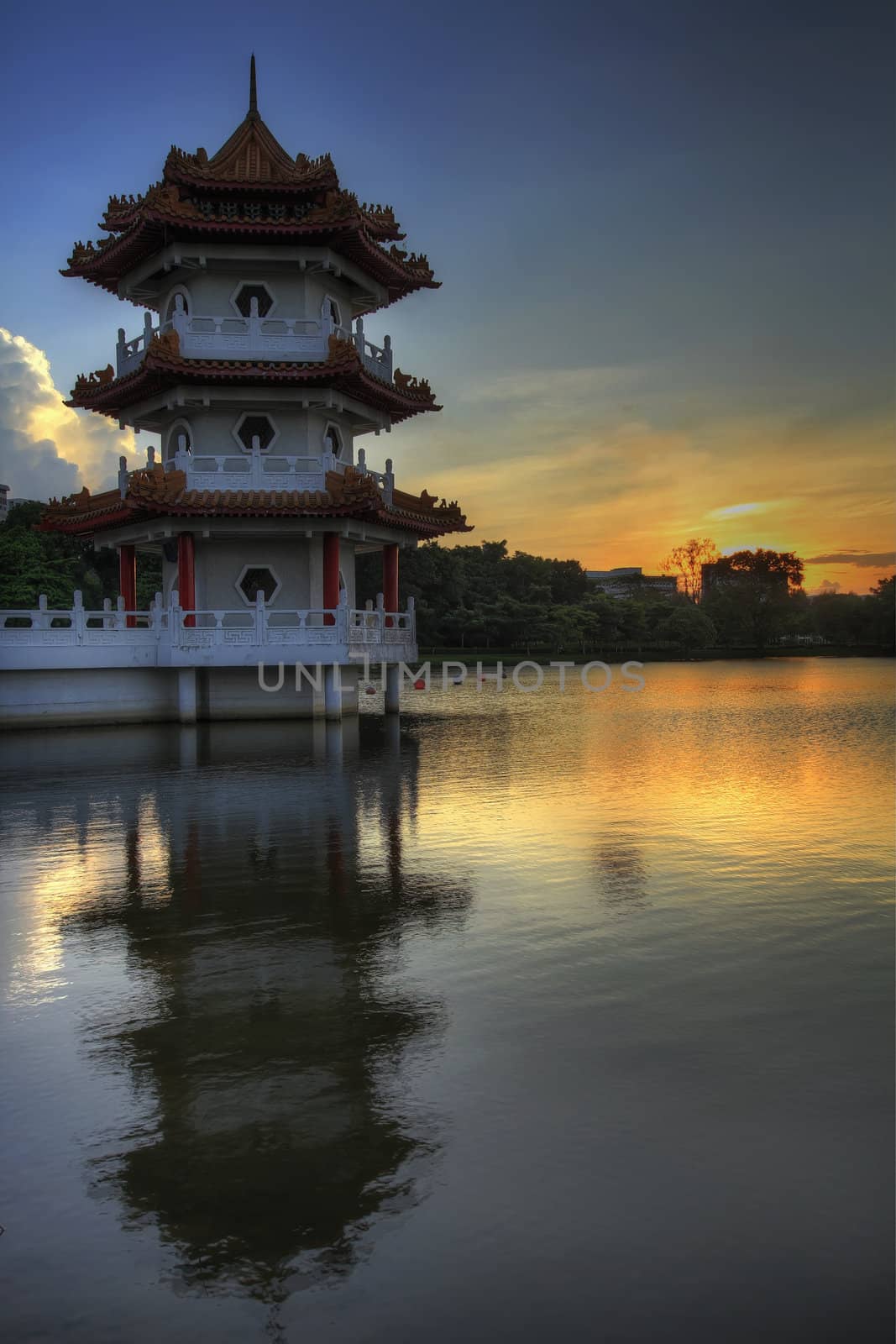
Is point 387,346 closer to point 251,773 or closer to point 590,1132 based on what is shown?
point 251,773

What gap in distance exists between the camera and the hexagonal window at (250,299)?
1070 inches

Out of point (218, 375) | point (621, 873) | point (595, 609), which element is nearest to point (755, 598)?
point (595, 609)

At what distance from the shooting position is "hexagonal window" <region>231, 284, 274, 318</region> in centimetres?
2717

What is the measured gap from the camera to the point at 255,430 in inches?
1068

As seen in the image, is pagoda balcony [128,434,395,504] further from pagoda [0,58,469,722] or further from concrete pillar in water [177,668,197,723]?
concrete pillar in water [177,668,197,723]

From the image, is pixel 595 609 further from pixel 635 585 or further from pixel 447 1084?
pixel 447 1084

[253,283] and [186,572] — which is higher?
[253,283]

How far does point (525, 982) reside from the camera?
6.62 m

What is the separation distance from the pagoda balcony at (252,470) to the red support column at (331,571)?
4.45 ft

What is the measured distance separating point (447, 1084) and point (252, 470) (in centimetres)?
2245

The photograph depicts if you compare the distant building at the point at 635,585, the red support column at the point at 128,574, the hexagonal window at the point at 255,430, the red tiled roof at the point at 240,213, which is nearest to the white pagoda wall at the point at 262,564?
the hexagonal window at the point at 255,430

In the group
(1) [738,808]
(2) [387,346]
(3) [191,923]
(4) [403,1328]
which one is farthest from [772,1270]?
(2) [387,346]

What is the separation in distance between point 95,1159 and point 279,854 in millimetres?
6406

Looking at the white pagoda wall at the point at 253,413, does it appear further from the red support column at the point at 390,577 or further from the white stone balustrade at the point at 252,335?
the red support column at the point at 390,577
